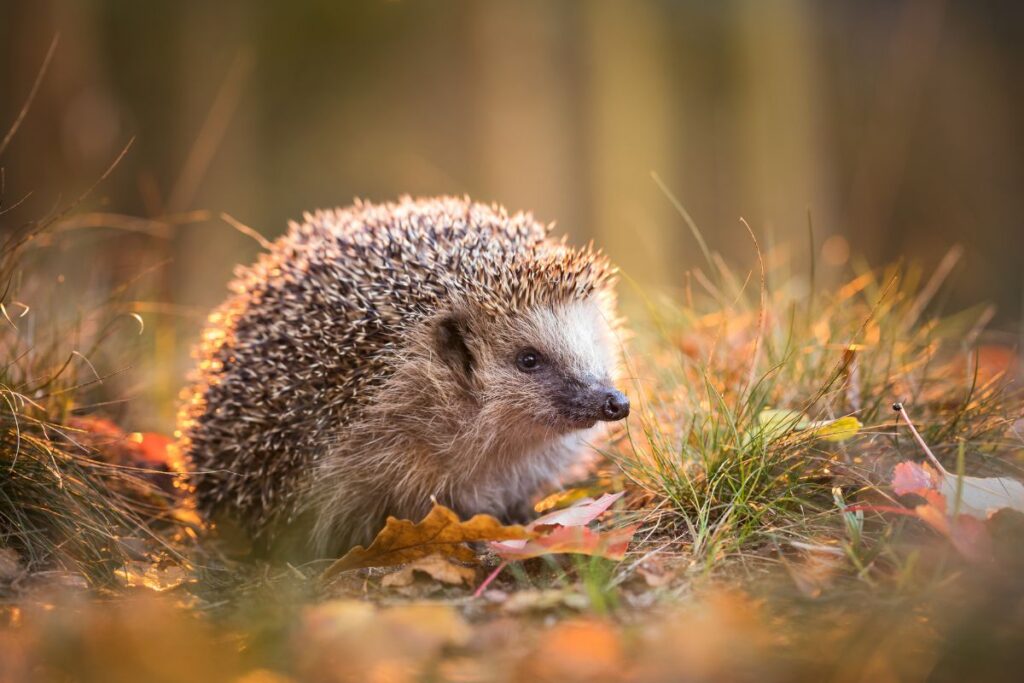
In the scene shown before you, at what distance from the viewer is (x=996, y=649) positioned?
5.83ft

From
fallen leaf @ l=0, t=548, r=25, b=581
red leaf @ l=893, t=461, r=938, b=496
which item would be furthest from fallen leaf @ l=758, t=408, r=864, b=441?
fallen leaf @ l=0, t=548, r=25, b=581

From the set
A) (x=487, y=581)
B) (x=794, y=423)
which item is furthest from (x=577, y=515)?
(x=794, y=423)

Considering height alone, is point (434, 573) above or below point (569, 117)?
below

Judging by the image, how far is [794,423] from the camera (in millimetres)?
2713

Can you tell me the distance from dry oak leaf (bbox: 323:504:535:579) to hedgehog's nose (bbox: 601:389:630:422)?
68 centimetres

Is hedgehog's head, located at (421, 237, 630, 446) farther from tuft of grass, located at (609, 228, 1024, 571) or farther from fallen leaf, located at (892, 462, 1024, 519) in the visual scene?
fallen leaf, located at (892, 462, 1024, 519)

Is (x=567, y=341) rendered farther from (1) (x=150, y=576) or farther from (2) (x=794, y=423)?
(1) (x=150, y=576)

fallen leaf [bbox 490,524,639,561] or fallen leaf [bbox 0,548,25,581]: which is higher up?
fallen leaf [bbox 0,548,25,581]

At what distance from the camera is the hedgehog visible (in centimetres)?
321

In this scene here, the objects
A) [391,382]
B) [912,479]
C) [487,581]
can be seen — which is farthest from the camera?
[391,382]

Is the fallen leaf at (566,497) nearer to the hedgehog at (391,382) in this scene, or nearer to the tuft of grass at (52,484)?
the hedgehog at (391,382)

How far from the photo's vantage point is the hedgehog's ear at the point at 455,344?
3.31 meters

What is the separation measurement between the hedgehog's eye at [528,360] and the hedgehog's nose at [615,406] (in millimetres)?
354

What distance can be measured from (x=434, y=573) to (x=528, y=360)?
3.44 feet
